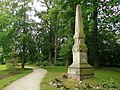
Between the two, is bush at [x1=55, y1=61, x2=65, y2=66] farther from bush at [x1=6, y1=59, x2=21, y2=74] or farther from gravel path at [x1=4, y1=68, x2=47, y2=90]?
gravel path at [x1=4, y1=68, x2=47, y2=90]

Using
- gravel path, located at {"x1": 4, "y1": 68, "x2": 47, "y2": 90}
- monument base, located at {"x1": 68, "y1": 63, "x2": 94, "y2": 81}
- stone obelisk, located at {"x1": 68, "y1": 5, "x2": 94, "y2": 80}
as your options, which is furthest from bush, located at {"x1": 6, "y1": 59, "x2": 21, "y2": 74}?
monument base, located at {"x1": 68, "y1": 63, "x2": 94, "y2": 81}

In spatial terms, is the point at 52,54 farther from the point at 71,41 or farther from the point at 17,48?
the point at 71,41

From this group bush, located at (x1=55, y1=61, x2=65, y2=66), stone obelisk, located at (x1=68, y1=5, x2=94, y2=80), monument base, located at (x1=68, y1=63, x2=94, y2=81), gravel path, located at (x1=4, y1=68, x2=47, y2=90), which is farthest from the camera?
bush, located at (x1=55, y1=61, x2=65, y2=66)

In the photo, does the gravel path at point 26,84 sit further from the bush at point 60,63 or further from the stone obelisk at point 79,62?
the bush at point 60,63

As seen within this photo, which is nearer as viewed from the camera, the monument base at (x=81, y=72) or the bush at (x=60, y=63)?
the monument base at (x=81, y=72)

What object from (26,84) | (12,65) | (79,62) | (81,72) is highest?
(79,62)

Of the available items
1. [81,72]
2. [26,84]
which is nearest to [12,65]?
[26,84]

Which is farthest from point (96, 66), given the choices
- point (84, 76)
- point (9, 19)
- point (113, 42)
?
point (9, 19)

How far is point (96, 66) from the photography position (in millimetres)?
23484

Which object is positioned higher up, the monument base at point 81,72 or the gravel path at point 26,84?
the monument base at point 81,72

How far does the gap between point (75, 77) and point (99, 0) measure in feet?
39.6

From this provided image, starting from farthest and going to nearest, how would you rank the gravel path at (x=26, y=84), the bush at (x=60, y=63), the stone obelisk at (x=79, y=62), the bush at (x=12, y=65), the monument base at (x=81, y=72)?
1. the bush at (x=60, y=63)
2. the bush at (x=12, y=65)
3. the stone obelisk at (x=79, y=62)
4. the monument base at (x=81, y=72)
5. the gravel path at (x=26, y=84)

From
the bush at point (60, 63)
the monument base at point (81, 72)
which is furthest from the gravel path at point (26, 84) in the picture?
the bush at point (60, 63)

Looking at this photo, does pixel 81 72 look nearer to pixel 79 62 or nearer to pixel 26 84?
pixel 79 62
